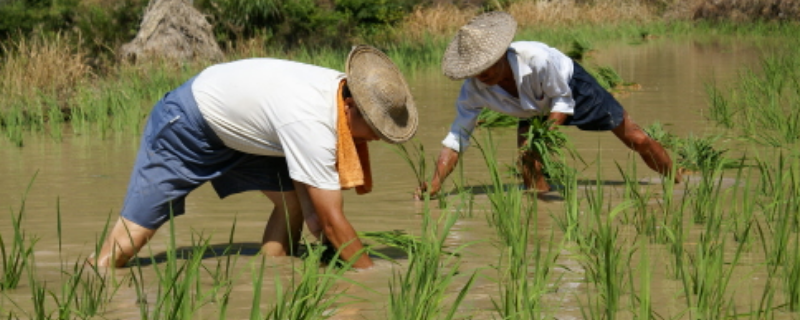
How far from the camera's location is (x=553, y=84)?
16.7ft

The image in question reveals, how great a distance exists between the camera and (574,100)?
535cm

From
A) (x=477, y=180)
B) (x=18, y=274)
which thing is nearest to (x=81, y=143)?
(x=477, y=180)

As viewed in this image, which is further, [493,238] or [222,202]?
[222,202]

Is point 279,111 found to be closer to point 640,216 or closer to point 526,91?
point 640,216

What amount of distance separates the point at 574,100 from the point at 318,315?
281cm

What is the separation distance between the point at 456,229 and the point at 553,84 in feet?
3.08

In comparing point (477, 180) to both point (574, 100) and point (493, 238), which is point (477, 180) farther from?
point (493, 238)

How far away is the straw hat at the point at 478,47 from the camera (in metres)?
4.84

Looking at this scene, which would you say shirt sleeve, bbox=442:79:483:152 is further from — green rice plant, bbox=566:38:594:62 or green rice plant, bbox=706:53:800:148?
green rice plant, bbox=566:38:594:62

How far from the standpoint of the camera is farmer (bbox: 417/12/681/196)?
4914 mm

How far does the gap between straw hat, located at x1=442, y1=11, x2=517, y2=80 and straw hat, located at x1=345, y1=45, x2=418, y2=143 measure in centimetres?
119

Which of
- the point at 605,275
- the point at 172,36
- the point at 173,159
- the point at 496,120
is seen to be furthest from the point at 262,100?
the point at 172,36

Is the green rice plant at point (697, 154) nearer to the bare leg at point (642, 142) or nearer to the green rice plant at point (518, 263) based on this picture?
the bare leg at point (642, 142)

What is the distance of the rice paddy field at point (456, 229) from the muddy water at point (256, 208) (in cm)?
1
